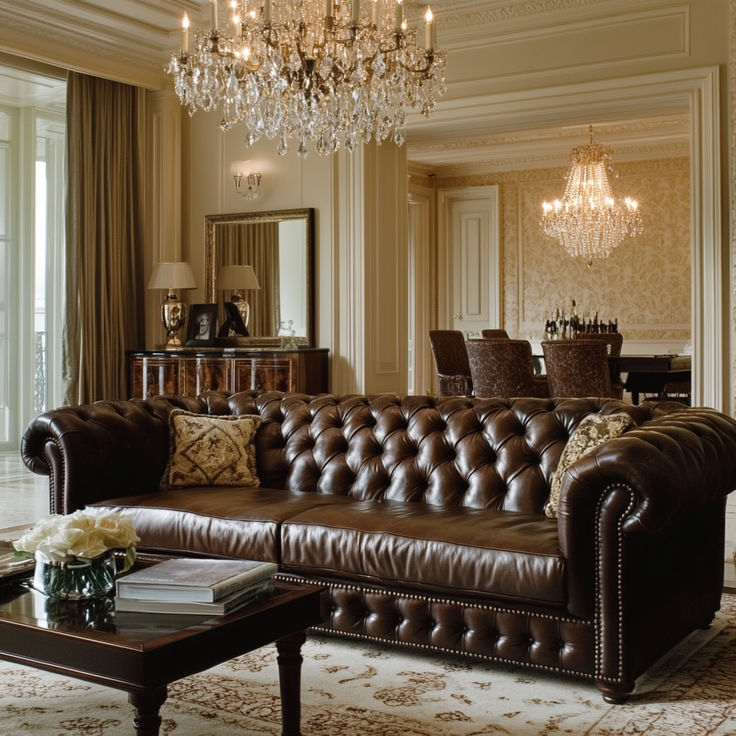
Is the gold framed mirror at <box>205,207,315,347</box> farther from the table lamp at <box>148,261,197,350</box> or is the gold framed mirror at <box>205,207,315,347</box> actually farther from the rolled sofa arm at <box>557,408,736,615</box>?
the rolled sofa arm at <box>557,408,736,615</box>

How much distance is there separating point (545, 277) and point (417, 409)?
7.65m

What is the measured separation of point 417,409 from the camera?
3727mm

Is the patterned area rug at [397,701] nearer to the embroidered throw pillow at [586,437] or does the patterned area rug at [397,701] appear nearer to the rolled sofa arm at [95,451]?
the embroidered throw pillow at [586,437]

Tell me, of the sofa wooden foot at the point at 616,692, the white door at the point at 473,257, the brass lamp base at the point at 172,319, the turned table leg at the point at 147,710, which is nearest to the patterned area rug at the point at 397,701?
the sofa wooden foot at the point at 616,692

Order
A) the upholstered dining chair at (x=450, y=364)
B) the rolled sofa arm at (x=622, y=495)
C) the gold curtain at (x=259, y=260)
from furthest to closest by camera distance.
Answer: the upholstered dining chair at (x=450, y=364) → the gold curtain at (x=259, y=260) → the rolled sofa arm at (x=622, y=495)

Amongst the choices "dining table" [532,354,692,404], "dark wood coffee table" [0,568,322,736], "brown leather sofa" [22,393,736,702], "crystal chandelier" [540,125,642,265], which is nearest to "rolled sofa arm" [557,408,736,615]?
"brown leather sofa" [22,393,736,702]

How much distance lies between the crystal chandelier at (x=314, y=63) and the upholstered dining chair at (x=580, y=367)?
2104 millimetres

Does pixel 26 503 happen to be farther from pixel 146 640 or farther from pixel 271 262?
pixel 146 640

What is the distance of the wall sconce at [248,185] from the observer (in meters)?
7.64

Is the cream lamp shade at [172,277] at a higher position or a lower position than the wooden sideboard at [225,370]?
higher

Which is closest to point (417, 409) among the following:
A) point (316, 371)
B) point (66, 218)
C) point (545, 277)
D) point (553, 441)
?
point (553, 441)

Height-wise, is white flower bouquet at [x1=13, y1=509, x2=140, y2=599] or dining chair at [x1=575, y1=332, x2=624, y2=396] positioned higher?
dining chair at [x1=575, y1=332, x2=624, y2=396]

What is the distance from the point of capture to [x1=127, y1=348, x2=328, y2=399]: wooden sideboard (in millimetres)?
7000

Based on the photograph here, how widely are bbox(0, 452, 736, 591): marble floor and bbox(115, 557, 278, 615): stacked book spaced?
2225 millimetres
